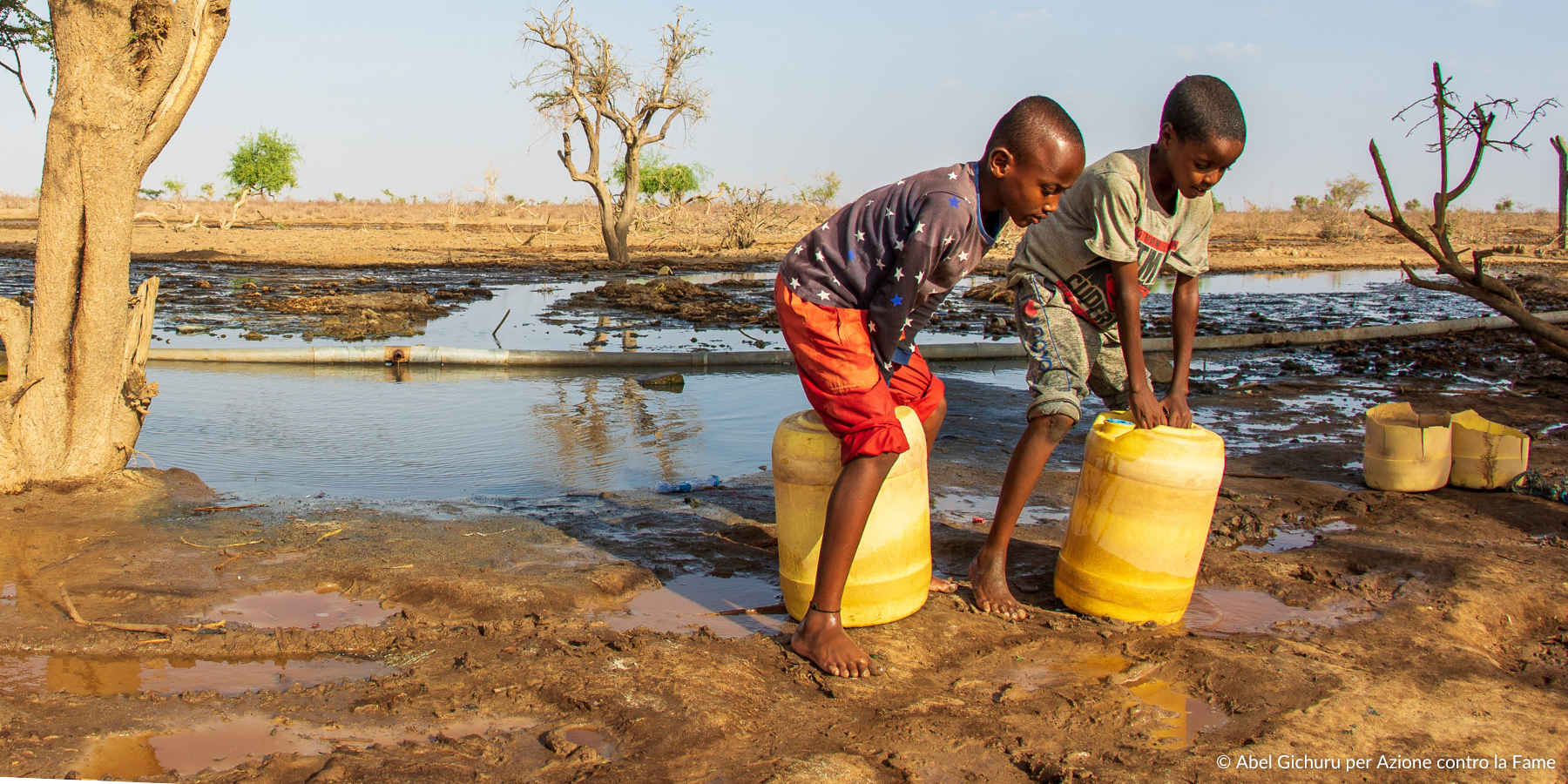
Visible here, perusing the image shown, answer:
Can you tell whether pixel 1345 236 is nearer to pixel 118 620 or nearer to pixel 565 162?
pixel 565 162

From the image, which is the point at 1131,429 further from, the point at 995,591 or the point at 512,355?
the point at 512,355

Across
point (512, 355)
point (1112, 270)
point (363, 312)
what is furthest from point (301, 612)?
point (363, 312)

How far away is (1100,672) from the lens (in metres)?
2.73

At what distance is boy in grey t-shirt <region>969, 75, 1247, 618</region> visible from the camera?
2.95m

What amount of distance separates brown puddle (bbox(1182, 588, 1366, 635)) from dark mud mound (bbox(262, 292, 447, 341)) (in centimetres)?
867

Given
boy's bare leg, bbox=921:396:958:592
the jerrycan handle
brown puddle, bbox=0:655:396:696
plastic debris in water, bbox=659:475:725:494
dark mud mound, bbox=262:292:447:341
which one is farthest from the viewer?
dark mud mound, bbox=262:292:447:341

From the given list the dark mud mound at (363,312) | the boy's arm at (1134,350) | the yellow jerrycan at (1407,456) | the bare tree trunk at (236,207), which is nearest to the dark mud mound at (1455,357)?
the yellow jerrycan at (1407,456)

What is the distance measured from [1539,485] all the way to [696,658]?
386cm

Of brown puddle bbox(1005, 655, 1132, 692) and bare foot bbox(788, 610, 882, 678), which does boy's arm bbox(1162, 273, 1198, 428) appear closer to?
brown puddle bbox(1005, 655, 1132, 692)

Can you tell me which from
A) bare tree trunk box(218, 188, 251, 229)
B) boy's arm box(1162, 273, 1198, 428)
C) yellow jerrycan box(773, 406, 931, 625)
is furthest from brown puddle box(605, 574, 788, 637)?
bare tree trunk box(218, 188, 251, 229)

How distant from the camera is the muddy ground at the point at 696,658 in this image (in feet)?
7.28

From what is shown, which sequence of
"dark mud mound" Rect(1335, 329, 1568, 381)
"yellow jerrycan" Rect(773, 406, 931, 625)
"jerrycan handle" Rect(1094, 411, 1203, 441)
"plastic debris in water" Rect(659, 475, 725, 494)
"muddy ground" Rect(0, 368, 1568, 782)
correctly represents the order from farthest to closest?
"dark mud mound" Rect(1335, 329, 1568, 381)
"plastic debris in water" Rect(659, 475, 725, 494)
"jerrycan handle" Rect(1094, 411, 1203, 441)
"yellow jerrycan" Rect(773, 406, 931, 625)
"muddy ground" Rect(0, 368, 1568, 782)

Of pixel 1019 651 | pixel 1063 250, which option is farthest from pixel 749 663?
pixel 1063 250

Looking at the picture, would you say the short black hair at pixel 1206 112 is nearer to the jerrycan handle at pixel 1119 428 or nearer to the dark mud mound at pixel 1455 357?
the jerrycan handle at pixel 1119 428
